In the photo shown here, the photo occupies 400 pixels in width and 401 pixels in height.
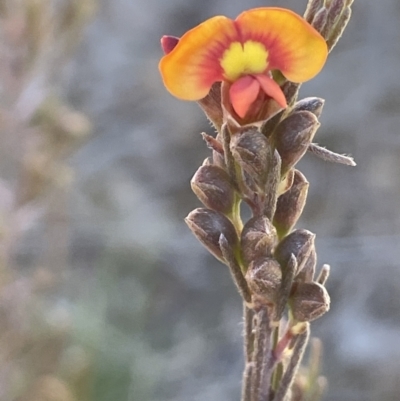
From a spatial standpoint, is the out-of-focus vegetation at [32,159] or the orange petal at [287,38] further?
the out-of-focus vegetation at [32,159]

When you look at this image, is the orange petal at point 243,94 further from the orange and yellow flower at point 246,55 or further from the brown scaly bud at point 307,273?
the brown scaly bud at point 307,273

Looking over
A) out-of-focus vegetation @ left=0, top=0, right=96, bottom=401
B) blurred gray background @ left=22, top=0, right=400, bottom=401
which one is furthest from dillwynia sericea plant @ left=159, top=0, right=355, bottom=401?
blurred gray background @ left=22, top=0, right=400, bottom=401

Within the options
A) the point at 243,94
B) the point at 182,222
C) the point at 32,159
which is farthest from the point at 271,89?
the point at 182,222

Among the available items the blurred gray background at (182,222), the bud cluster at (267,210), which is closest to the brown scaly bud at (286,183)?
the bud cluster at (267,210)

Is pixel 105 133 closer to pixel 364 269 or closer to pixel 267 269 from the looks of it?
pixel 364 269

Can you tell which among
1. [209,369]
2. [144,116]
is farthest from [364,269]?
[144,116]

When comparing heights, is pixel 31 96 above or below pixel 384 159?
below
